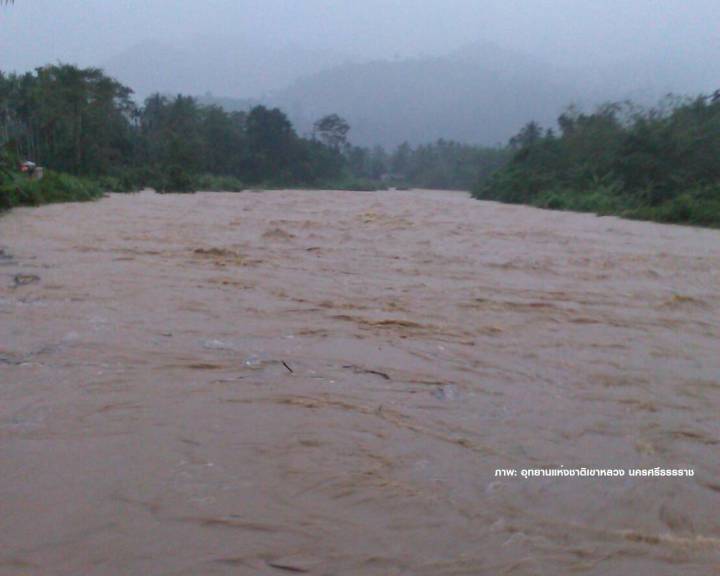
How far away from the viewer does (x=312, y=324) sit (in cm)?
477

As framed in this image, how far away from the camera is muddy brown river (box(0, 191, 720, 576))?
2.09 m

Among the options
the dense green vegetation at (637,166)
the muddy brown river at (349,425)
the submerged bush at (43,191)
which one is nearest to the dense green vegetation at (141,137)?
the submerged bush at (43,191)

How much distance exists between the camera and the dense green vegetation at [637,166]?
18.4m

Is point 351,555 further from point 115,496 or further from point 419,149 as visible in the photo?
point 419,149

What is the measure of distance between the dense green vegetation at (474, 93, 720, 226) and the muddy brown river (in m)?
12.7

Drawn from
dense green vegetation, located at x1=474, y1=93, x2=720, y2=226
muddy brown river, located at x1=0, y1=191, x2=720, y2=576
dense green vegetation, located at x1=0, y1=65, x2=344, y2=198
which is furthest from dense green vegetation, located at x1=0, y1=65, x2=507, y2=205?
dense green vegetation, located at x1=474, y1=93, x2=720, y2=226

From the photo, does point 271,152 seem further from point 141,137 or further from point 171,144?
→ point 171,144

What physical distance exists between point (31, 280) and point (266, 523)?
4664 millimetres

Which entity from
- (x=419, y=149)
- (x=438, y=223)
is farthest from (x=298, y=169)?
(x=438, y=223)

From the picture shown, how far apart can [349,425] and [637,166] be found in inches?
813

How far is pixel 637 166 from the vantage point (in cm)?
2136

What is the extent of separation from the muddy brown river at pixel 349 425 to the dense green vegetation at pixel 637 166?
12.7m

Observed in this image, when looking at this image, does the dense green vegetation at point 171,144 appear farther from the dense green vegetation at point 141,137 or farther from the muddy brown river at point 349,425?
the muddy brown river at point 349,425

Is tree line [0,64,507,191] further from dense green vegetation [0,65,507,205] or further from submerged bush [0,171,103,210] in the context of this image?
submerged bush [0,171,103,210]
